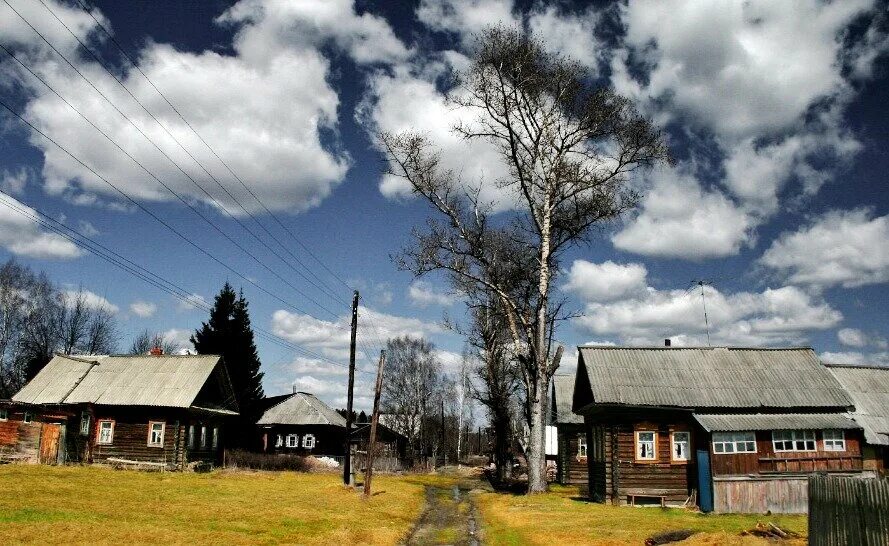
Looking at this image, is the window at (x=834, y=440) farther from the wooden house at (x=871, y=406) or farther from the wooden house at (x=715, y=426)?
the wooden house at (x=871, y=406)

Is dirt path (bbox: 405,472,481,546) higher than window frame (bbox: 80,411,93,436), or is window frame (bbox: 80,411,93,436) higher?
window frame (bbox: 80,411,93,436)

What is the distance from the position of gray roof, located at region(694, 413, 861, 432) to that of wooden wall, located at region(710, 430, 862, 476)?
458 mm

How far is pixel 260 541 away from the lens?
586 inches

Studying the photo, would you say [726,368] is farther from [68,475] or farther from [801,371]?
[68,475]

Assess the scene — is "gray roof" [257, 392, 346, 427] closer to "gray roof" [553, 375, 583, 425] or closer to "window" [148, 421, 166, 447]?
"window" [148, 421, 166, 447]

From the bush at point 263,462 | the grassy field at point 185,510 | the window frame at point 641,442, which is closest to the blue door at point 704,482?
the window frame at point 641,442

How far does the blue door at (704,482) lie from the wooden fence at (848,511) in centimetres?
1253

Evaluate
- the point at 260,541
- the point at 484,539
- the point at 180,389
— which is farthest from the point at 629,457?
the point at 180,389

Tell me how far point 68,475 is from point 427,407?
56118 mm

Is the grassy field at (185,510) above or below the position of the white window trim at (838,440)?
below

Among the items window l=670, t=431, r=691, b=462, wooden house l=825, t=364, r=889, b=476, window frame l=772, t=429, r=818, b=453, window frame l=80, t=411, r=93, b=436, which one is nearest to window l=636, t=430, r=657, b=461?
window l=670, t=431, r=691, b=462

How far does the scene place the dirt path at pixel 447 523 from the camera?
17156mm

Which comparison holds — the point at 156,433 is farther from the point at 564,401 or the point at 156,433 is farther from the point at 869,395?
the point at 869,395

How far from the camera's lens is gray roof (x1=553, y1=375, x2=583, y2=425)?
40000 mm
